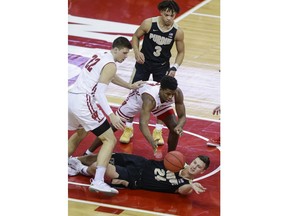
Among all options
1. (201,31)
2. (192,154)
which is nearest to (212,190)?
(192,154)

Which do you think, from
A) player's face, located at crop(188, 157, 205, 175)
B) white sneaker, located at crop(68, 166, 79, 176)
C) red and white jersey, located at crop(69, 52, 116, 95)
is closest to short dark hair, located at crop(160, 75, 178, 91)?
red and white jersey, located at crop(69, 52, 116, 95)

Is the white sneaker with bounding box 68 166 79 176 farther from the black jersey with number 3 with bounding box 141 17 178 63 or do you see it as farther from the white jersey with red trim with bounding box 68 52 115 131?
the black jersey with number 3 with bounding box 141 17 178 63

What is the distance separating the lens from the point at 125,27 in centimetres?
1184

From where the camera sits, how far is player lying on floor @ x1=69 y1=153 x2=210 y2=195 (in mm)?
8180

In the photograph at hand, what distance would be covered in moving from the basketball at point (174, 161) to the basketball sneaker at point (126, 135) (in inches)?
40.6

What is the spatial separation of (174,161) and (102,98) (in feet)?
2.97

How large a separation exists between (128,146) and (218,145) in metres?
0.95

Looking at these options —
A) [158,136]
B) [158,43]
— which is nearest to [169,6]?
[158,43]

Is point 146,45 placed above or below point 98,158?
above

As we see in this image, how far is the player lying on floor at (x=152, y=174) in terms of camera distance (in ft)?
26.8

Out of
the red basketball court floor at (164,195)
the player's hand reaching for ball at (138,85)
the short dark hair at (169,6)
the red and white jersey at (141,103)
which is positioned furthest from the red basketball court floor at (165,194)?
the short dark hair at (169,6)

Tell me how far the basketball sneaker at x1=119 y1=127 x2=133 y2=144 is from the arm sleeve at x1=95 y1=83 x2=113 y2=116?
1179 mm

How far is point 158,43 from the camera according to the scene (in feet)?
28.8

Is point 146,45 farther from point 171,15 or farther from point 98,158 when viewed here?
point 98,158
